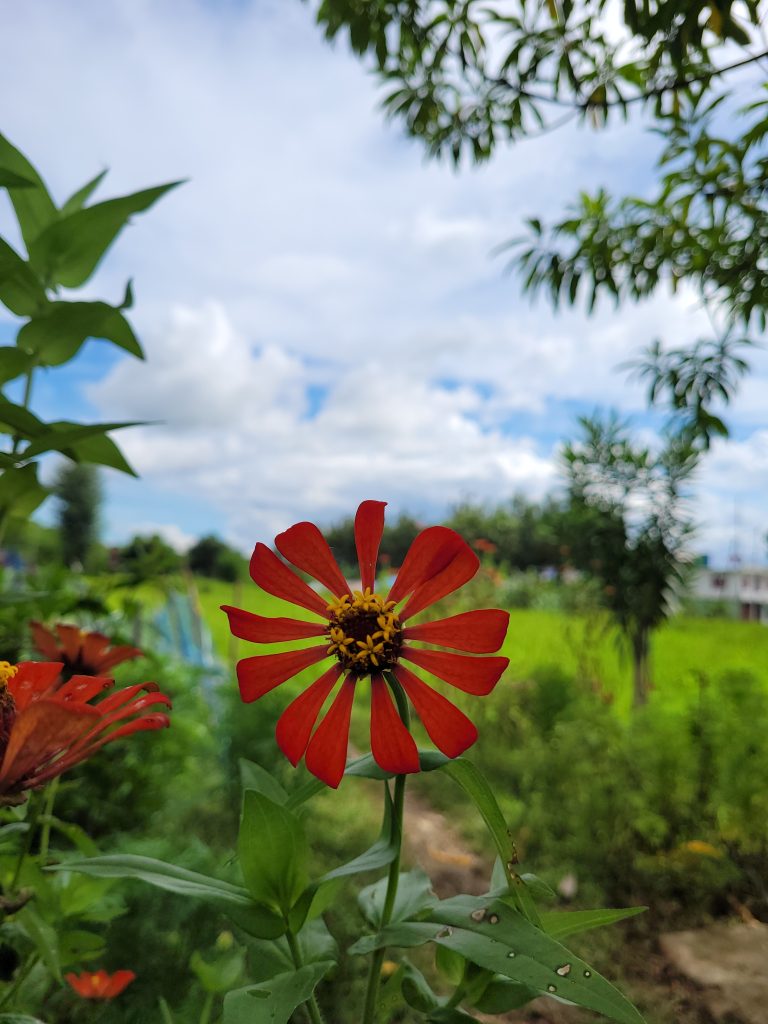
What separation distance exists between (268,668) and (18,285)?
1.38 ft

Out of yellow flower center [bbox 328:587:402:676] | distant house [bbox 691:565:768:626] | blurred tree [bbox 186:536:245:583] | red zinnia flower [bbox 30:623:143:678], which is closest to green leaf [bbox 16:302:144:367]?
red zinnia flower [bbox 30:623:143:678]

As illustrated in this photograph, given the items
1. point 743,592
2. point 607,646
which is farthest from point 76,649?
point 743,592

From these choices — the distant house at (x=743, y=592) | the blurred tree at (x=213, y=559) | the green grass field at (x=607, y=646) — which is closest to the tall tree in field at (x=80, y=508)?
the blurred tree at (x=213, y=559)

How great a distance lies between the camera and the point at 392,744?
0.36m

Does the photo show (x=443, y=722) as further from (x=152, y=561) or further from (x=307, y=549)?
(x=152, y=561)

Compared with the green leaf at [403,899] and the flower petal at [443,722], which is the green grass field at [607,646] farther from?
the flower petal at [443,722]

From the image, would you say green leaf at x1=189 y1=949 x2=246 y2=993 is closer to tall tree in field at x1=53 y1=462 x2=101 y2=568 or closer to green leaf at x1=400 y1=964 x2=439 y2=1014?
green leaf at x1=400 y1=964 x2=439 y2=1014

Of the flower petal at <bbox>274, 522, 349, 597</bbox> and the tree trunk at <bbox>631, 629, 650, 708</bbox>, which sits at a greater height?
the flower petal at <bbox>274, 522, 349, 597</bbox>

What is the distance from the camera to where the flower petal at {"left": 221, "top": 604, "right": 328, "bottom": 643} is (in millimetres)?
405

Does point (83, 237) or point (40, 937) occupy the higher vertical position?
point (83, 237)

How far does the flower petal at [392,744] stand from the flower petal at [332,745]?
2cm

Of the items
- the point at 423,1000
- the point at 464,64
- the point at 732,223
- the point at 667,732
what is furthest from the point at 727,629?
the point at 423,1000

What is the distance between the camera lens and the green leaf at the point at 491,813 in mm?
350

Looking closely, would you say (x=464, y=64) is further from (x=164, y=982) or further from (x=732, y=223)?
(x=164, y=982)
